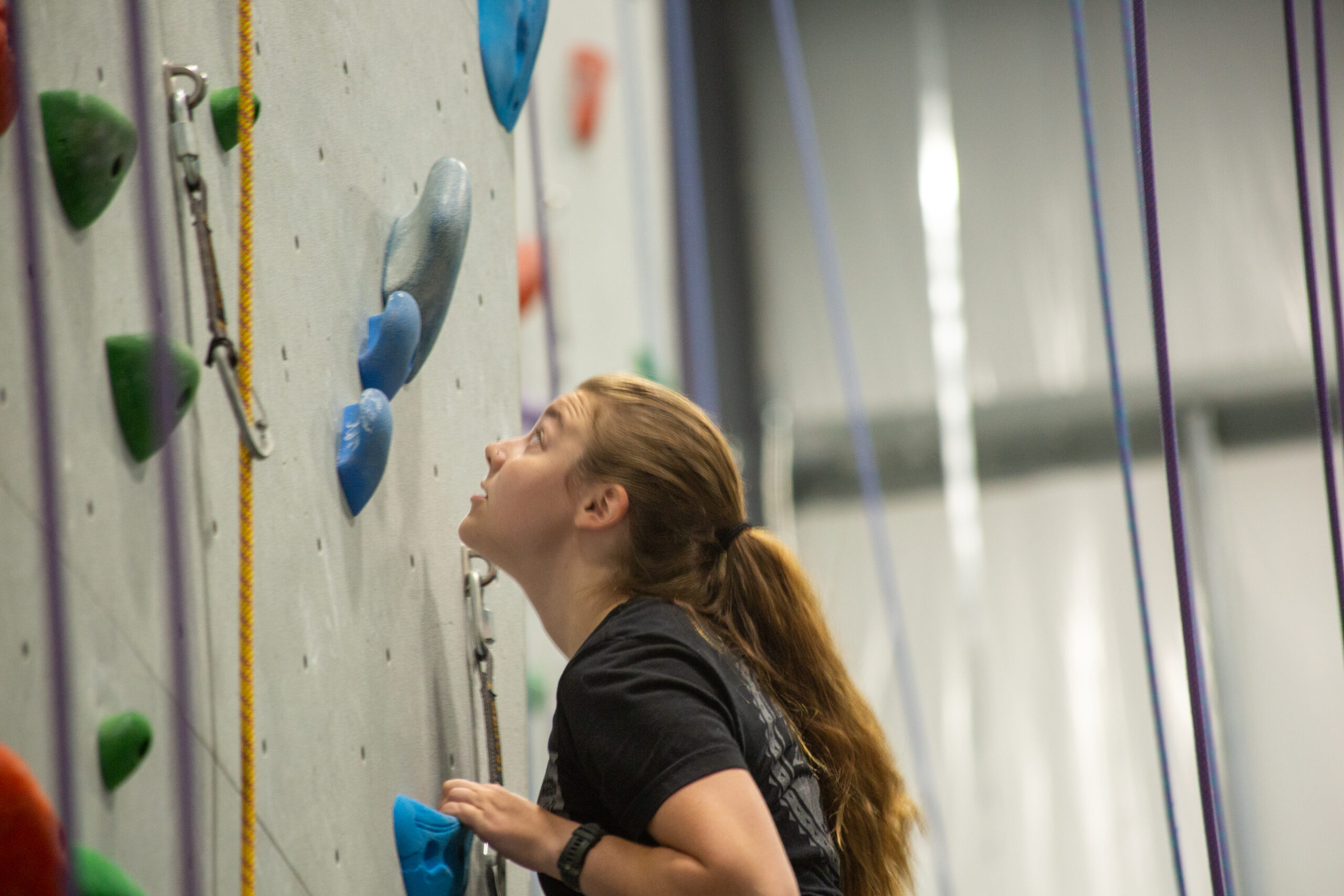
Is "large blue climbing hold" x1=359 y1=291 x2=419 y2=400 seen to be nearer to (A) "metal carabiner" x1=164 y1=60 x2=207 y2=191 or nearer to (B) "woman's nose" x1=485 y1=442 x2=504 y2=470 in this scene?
(B) "woman's nose" x1=485 y1=442 x2=504 y2=470

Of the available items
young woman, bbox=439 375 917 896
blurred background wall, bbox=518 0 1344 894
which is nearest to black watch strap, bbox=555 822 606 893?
young woman, bbox=439 375 917 896

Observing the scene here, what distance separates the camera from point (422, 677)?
1074 mm

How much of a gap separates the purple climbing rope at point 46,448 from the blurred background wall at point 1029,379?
2.25 m

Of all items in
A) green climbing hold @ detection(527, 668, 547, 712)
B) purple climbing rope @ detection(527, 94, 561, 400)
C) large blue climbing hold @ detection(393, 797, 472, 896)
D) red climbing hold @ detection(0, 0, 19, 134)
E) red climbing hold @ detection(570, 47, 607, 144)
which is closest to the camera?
red climbing hold @ detection(0, 0, 19, 134)

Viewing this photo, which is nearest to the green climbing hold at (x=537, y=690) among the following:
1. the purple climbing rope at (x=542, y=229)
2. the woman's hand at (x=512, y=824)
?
the purple climbing rope at (x=542, y=229)

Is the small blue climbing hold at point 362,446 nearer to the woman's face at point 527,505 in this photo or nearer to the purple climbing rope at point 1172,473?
the woman's face at point 527,505

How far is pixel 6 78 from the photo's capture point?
625mm

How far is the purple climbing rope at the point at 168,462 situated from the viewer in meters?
0.61

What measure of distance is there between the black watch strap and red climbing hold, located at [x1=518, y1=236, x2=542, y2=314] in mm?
1529

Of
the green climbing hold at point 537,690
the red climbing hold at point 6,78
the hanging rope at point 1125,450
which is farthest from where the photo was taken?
the green climbing hold at point 537,690

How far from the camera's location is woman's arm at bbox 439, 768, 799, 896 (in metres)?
0.81

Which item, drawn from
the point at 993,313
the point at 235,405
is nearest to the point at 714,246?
the point at 993,313

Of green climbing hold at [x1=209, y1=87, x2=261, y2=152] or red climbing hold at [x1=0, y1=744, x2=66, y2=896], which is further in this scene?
green climbing hold at [x1=209, y1=87, x2=261, y2=152]

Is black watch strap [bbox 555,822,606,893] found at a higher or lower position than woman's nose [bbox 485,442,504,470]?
lower
